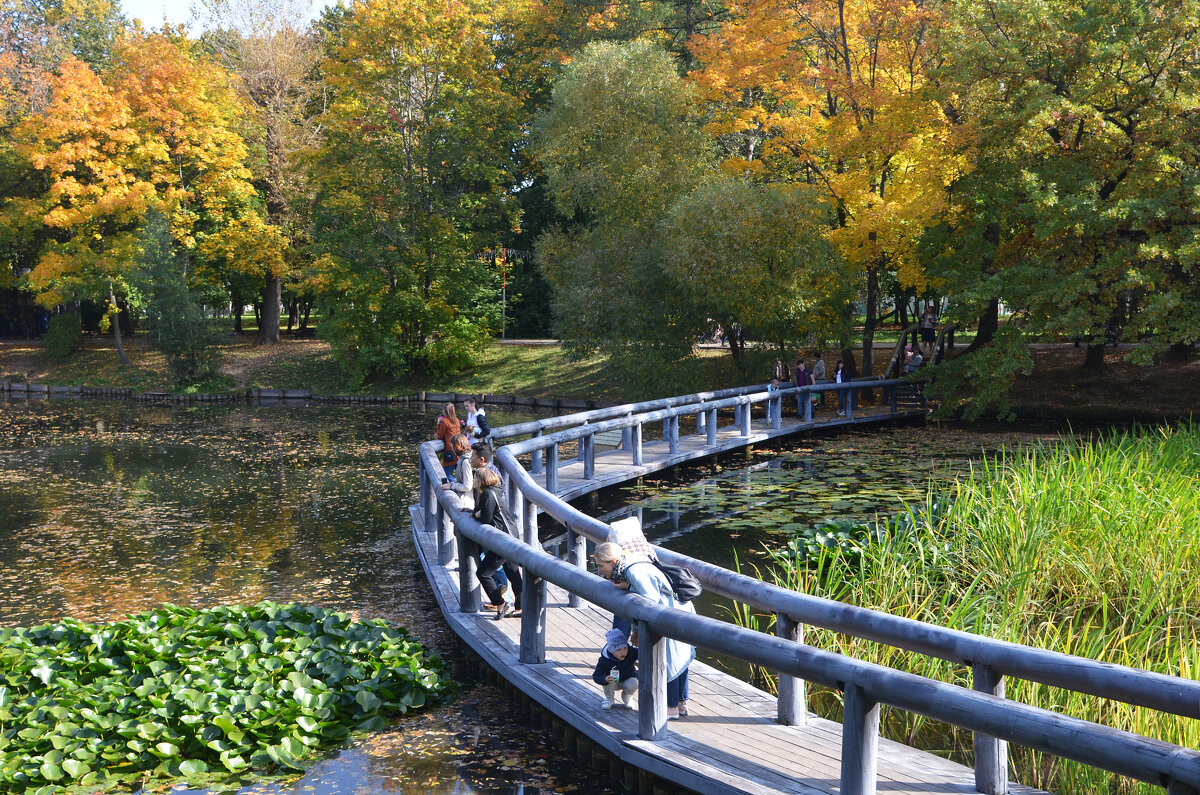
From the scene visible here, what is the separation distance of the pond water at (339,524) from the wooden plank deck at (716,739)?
0.41 m

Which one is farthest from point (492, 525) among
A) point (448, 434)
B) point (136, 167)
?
point (136, 167)

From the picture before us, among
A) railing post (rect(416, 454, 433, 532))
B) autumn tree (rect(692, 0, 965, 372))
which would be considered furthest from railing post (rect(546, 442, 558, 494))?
autumn tree (rect(692, 0, 965, 372))

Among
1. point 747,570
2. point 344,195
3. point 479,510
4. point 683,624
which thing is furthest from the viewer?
point 344,195

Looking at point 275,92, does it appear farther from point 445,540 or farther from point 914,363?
point 445,540

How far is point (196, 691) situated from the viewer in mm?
6746

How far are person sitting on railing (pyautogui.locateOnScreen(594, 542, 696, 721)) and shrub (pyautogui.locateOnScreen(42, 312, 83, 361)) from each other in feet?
146

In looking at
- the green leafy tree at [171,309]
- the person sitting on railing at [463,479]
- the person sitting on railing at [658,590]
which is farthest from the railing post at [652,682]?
the green leafy tree at [171,309]

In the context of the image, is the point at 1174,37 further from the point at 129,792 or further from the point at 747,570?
the point at 129,792

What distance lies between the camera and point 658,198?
27875mm

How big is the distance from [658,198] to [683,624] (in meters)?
23.8

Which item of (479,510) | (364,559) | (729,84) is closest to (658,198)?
(729,84)

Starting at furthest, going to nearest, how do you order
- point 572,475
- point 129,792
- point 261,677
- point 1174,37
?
point 1174,37
point 572,475
point 261,677
point 129,792

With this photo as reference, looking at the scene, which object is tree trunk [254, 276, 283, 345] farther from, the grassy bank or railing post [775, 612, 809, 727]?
railing post [775, 612, 809, 727]

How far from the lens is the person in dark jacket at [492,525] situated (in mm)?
8359
